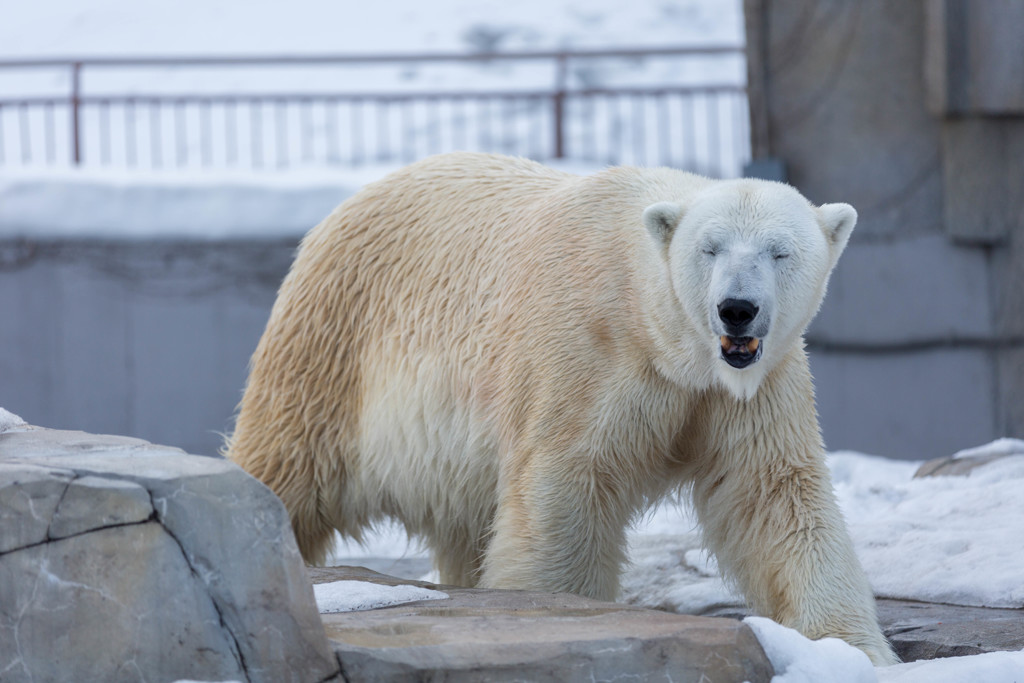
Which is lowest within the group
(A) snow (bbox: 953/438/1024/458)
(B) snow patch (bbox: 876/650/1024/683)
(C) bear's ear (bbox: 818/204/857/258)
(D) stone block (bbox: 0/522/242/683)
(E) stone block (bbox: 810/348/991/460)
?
(E) stone block (bbox: 810/348/991/460)

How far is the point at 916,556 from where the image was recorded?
332 centimetres

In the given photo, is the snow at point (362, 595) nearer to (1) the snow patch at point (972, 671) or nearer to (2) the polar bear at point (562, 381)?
(2) the polar bear at point (562, 381)

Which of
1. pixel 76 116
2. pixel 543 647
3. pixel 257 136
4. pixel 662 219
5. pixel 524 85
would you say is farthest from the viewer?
pixel 524 85

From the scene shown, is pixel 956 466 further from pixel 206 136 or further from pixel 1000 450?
pixel 206 136

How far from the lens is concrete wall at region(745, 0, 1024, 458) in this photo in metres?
6.39

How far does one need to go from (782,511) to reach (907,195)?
14.6 feet

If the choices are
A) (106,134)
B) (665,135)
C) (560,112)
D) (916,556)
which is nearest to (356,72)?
(106,134)

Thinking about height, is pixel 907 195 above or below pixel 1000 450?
above

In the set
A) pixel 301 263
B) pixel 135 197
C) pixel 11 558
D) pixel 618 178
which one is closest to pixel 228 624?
pixel 11 558

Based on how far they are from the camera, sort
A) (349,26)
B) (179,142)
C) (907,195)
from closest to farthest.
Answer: (907,195), (179,142), (349,26)

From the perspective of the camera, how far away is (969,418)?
6.73m

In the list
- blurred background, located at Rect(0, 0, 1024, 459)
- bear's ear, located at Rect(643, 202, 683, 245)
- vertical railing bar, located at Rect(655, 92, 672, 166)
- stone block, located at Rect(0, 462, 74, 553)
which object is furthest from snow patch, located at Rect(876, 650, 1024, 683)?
vertical railing bar, located at Rect(655, 92, 672, 166)

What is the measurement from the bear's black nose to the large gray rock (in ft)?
3.27

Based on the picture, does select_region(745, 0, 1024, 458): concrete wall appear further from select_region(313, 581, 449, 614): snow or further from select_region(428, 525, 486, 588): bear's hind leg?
select_region(313, 581, 449, 614): snow
